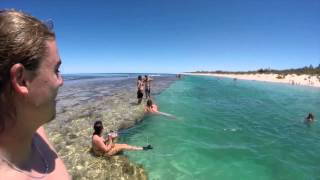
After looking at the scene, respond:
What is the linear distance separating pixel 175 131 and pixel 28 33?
11640 mm

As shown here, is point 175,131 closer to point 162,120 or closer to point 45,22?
point 162,120

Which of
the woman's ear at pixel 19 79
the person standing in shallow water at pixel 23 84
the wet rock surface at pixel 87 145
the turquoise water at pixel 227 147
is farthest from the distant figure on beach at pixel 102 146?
the woman's ear at pixel 19 79

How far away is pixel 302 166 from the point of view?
8.88m

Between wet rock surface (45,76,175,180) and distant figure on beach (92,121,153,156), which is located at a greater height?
distant figure on beach (92,121,153,156)

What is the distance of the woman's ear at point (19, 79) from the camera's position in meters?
1.01

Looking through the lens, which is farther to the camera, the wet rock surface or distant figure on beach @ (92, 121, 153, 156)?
distant figure on beach @ (92, 121, 153, 156)

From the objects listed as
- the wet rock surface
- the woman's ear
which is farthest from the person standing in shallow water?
the wet rock surface

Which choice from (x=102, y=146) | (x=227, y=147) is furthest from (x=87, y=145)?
(x=227, y=147)

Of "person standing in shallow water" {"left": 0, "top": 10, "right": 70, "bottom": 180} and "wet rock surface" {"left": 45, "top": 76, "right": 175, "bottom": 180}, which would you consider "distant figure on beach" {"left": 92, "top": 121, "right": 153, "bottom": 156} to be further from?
"person standing in shallow water" {"left": 0, "top": 10, "right": 70, "bottom": 180}

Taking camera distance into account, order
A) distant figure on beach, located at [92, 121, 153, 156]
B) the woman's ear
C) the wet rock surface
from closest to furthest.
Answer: the woman's ear < the wet rock surface < distant figure on beach, located at [92, 121, 153, 156]

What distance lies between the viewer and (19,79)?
1035 millimetres

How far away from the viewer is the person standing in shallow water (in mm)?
1021

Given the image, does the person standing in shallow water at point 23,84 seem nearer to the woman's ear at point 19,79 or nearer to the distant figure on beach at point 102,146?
the woman's ear at point 19,79

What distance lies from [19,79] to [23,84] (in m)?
0.03
